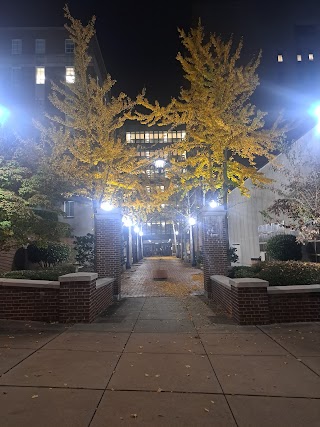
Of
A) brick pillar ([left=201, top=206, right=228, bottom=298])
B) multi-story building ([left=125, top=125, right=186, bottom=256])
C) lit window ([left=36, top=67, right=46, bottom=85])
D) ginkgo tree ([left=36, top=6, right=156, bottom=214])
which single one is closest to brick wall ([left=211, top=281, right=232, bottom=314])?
brick pillar ([left=201, top=206, right=228, bottom=298])

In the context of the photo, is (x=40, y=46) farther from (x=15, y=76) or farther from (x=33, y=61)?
(x=15, y=76)

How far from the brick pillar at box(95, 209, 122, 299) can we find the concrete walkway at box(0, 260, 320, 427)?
459 centimetres

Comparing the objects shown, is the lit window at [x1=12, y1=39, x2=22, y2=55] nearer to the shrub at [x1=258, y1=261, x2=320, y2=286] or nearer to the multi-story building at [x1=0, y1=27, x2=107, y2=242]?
the multi-story building at [x1=0, y1=27, x2=107, y2=242]

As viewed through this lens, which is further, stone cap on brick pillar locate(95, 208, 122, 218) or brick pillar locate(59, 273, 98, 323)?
stone cap on brick pillar locate(95, 208, 122, 218)

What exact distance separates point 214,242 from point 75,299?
6.43 m

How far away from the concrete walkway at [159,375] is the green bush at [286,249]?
9.71 metres

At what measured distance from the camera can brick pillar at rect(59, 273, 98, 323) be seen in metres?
8.58

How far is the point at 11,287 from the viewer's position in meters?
8.70

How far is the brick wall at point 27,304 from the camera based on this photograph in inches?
340

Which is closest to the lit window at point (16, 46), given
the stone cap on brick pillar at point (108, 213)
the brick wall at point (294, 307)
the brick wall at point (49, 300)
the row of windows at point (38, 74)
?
the row of windows at point (38, 74)

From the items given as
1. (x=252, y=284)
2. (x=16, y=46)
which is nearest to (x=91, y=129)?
(x=252, y=284)

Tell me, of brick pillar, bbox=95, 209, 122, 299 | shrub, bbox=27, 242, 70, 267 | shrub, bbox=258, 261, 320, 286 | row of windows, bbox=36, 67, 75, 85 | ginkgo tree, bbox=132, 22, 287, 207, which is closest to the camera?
shrub, bbox=258, 261, 320, 286

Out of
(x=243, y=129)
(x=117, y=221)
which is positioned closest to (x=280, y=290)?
(x=117, y=221)

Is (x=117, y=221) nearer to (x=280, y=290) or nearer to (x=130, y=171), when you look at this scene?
(x=130, y=171)
